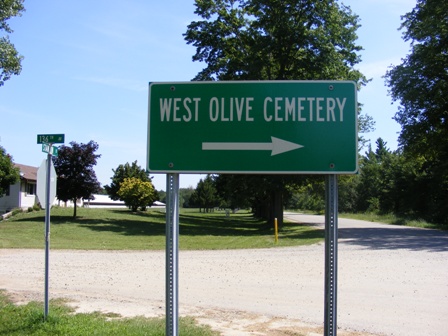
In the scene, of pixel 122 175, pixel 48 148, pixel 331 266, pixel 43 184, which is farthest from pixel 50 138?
pixel 122 175

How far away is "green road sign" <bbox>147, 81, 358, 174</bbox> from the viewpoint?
314cm

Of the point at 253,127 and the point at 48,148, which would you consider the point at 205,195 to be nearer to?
the point at 48,148

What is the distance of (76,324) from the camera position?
Answer: 6.51 meters

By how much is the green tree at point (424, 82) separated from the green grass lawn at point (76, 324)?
27670 millimetres

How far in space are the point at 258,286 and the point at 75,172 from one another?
24.0m

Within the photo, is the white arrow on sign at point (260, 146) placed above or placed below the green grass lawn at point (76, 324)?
above

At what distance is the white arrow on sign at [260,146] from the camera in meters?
3.17

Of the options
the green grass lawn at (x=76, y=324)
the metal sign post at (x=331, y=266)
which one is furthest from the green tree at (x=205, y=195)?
the metal sign post at (x=331, y=266)

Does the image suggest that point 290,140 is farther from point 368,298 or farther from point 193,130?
point 368,298

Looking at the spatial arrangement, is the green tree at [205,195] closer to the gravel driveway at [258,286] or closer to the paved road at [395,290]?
the gravel driveway at [258,286]

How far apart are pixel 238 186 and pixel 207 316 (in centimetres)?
2687

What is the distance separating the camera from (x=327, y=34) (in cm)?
2906

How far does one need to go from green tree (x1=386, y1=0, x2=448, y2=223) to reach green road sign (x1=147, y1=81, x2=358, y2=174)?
28984mm

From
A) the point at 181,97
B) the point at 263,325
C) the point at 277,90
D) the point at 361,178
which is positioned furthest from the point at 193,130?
the point at 361,178
